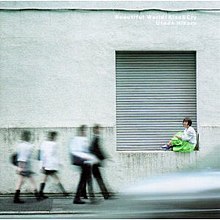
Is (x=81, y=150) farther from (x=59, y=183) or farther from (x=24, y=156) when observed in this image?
(x=59, y=183)

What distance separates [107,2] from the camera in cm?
1502

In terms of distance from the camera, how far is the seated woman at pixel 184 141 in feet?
48.6

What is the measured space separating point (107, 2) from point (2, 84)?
3449mm

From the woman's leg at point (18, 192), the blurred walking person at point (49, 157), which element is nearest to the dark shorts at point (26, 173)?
the woman's leg at point (18, 192)

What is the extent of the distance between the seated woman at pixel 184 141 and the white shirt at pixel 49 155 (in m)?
3.22

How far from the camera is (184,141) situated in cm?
1498

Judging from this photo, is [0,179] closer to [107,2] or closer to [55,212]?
[55,212]

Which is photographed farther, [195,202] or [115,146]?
[115,146]

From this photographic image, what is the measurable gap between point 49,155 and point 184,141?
3.70 metres

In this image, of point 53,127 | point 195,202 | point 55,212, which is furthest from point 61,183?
point 195,202

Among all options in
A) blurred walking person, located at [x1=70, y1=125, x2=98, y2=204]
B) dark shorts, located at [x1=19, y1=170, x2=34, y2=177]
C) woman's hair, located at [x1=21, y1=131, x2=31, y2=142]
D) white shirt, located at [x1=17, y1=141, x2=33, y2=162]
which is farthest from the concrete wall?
blurred walking person, located at [x1=70, y1=125, x2=98, y2=204]

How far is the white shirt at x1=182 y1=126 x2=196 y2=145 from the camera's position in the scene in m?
14.8

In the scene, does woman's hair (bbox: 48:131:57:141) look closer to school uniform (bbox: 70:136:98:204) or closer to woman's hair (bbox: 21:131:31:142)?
woman's hair (bbox: 21:131:31:142)

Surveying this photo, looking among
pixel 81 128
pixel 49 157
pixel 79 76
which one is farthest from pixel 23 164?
pixel 79 76
